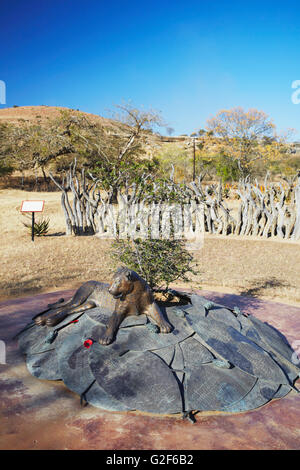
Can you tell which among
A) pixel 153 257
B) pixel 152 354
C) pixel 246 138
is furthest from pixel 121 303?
pixel 246 138

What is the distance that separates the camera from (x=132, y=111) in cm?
1978

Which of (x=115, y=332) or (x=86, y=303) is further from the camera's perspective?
(x=86, y=303)

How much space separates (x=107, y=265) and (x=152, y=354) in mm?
5571

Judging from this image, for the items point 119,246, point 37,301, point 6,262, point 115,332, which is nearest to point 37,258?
point 6,262

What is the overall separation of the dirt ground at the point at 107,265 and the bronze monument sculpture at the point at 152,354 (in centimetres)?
143

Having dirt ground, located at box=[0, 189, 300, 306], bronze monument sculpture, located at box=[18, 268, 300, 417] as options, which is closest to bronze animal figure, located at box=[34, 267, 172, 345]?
bronze monument sculpture, located at box=[18, 268, 300, 417]

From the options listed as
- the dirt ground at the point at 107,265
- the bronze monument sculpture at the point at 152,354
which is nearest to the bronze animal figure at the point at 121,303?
the bronze monument sculpture at the point at 152,354

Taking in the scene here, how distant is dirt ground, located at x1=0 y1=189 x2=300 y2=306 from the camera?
23.0 feet

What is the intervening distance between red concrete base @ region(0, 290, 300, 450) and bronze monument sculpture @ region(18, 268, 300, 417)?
0.09m

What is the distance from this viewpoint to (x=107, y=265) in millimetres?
8602

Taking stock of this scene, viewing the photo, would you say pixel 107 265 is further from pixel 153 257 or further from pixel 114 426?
pixel 114 426

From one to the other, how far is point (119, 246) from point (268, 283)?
463 centimetres

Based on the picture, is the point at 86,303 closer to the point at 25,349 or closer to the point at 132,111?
the point at 25,349

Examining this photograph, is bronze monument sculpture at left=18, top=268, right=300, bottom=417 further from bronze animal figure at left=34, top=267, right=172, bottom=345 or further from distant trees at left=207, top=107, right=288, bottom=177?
distant trees at left=207, top=107, right=288, bottom=177
